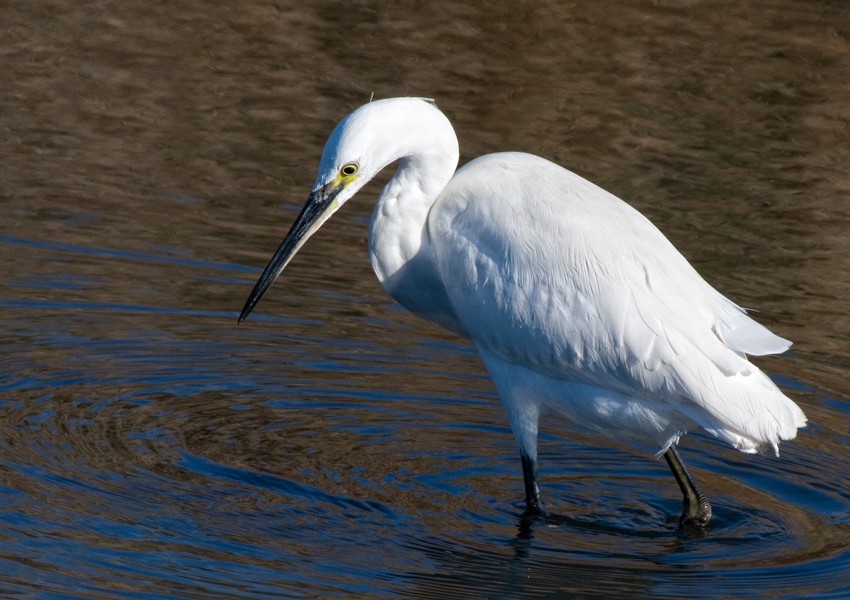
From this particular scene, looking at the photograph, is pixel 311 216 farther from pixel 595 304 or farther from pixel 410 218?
pixel 595 304

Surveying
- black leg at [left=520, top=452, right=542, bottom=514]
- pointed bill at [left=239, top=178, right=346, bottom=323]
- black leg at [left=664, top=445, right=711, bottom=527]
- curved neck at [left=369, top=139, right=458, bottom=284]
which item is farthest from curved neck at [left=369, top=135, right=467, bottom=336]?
black leg at [left=664, top=445, right=711, bottom=527]

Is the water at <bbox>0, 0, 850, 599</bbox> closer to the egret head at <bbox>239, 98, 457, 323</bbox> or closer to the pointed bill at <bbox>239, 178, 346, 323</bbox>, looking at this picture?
the pointed bill at <bbox>239, 178, 346, 323</bbox>

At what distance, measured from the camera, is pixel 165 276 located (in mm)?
8375

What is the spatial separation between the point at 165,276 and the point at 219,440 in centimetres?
217

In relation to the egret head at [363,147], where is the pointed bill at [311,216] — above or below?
below

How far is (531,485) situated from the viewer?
595 cm

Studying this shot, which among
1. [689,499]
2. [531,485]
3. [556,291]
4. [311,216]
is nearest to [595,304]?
[556,291]

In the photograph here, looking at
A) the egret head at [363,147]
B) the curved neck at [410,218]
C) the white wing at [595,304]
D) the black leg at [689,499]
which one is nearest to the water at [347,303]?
the black leg at [689,499]

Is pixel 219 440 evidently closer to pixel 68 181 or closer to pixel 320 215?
pixel 320 215

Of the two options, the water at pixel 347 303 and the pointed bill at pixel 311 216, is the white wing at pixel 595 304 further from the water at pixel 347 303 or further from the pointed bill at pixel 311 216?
the water at pixel 347 303

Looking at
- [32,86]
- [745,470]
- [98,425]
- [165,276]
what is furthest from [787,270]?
[32,86]

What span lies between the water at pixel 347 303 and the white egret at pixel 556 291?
0.54 m

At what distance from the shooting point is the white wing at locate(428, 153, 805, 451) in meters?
5.54

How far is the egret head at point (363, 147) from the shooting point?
225 inches
